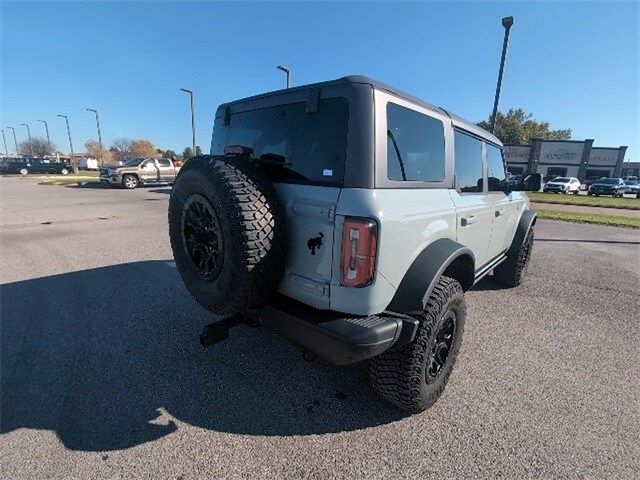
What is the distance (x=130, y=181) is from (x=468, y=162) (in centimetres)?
2160

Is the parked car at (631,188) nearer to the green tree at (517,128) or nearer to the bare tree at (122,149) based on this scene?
the green tree at (517,128)

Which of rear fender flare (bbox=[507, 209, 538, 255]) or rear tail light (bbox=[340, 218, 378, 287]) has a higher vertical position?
rear tail light (bbox=[340, 218, 378, 287])

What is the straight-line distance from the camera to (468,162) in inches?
122

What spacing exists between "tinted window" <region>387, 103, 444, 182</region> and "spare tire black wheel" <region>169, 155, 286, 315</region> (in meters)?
0.80

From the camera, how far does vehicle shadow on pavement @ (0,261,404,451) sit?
7.20 ft

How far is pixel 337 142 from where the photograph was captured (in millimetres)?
1996

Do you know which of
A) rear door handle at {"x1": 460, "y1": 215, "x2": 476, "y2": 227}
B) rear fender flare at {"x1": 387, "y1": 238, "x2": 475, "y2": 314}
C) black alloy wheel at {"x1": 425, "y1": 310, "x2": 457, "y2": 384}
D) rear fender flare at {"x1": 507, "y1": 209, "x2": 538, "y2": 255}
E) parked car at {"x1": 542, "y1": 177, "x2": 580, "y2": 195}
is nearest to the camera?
rear fender flare at {"x1": 387, "y1": 238, "x2": 475, "y2": 314}

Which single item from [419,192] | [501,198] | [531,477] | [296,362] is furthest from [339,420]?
[501,198]

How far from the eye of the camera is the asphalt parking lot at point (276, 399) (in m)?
1.94

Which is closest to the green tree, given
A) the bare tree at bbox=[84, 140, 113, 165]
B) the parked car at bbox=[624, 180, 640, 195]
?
the parked car at bbox=[624, 180, 640, 195]

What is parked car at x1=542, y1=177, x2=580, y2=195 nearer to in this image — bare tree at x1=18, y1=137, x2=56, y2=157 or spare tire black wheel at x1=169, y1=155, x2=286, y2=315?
spare tire black wheel at x1=169, y1=155, x2=286, y2=315

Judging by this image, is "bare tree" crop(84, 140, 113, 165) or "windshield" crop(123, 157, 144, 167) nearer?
"windshield" crop(123, 157, 144, 167)

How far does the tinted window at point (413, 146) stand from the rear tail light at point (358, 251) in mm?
425

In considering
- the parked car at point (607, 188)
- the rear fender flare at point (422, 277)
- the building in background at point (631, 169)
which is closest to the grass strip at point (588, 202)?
the parked car at point (607, 188)
